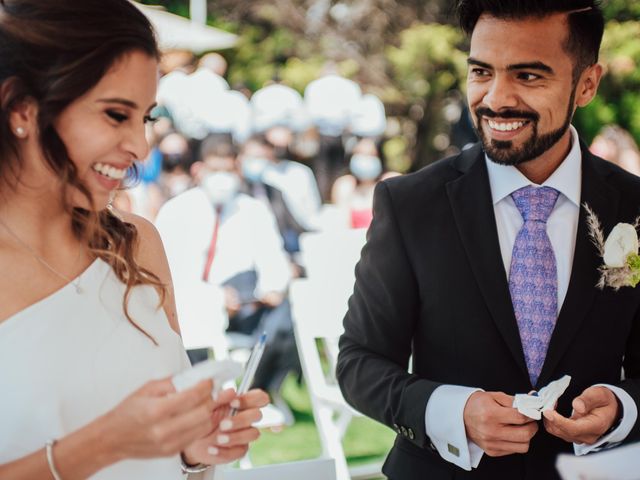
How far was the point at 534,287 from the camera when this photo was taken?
1.96 meters

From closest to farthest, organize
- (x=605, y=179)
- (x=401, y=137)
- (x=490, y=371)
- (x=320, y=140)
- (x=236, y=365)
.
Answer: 1. (x=236, y=365)
2. (x=490, y=371)
3. (x=605, y=179)
4. (x=320, y=140)
5. (x=401, y=137)

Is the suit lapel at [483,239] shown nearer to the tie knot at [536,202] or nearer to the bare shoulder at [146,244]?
the tie knot at [536,202]

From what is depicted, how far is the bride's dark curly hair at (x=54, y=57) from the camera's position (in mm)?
1508

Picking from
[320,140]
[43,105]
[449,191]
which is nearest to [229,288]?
[320,140]

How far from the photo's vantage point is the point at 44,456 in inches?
53.8

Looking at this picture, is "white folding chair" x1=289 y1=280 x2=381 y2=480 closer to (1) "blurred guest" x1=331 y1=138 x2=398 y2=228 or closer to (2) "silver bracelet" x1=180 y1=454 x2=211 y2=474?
(2) "silver bracelet" x1=180 y1=454 x2=211 y2=474

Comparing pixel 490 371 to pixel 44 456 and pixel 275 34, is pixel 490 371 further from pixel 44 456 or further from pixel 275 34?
pixel 275 34

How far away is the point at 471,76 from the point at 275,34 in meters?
10.5

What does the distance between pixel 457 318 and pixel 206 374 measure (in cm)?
84

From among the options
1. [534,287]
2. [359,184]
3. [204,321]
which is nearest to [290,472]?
[534,287]

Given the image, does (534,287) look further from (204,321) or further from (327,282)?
(204,321)

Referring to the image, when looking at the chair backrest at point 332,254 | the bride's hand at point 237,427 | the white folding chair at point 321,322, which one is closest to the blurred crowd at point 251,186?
the white folding chair at point 321,322

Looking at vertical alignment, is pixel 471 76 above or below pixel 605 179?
above

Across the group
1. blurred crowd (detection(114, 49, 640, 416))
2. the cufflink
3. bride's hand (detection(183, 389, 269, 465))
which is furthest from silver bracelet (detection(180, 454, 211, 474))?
blurred crowd (detection(114, 49, 640, 416))
